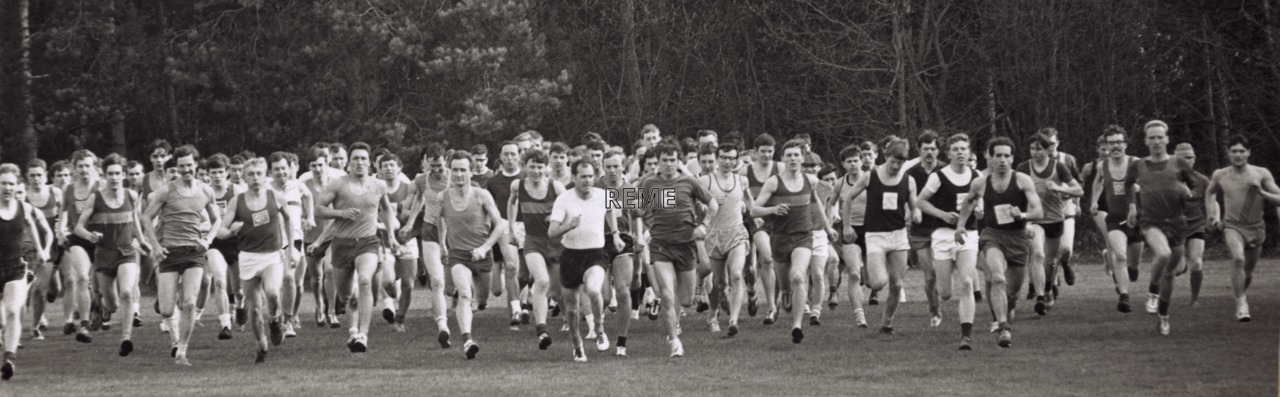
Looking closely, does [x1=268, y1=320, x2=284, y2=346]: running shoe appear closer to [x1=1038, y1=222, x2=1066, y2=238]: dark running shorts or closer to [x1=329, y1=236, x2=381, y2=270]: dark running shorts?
[x1=329, y1=236, x2=381, y2=270]: dark running shorts

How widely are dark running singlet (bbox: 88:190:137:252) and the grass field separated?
0.99 m

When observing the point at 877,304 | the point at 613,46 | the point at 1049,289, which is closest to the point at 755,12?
the point at 613,46

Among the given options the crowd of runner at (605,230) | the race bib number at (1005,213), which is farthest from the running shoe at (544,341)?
→ the race bib number at (1005,213)

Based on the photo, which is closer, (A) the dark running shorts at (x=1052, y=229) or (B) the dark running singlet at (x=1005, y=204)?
(B) the dark running singlet at (x=1005, y=204)

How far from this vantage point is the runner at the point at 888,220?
14.8m

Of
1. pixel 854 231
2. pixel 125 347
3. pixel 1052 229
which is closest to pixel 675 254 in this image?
pixel 854 231

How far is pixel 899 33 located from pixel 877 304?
1333cm

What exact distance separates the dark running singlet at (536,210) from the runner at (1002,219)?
138 inches

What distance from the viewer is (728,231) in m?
15.1

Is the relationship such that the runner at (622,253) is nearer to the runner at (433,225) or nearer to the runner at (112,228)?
the runner at (433,225)

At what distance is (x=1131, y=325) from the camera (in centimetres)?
1502

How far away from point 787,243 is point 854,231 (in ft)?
4.35

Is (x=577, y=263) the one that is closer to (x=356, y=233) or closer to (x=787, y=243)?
(x=356, y=233)

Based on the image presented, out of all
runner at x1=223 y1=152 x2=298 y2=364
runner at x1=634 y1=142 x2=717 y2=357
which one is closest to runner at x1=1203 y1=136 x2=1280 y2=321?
runner at x1=634 y1=142 x2=717 y2=357
